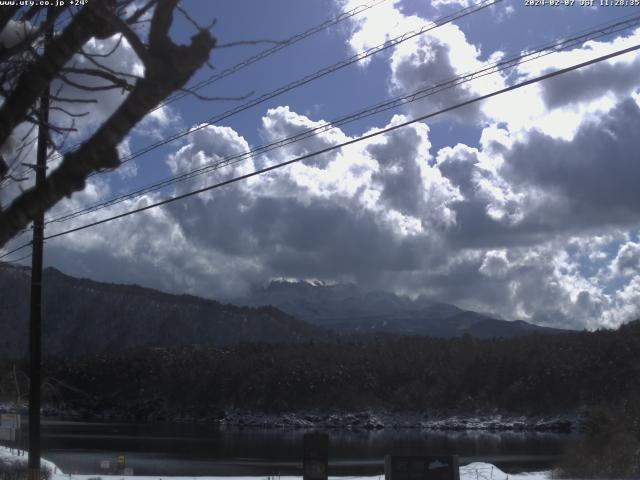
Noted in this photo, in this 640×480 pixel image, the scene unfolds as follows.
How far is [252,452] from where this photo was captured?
70.4m

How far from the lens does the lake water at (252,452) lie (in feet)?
162

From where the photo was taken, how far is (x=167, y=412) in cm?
14125

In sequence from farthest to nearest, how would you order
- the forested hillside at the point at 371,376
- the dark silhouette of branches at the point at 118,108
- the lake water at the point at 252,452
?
the forested hillside at the point at 371,376 → the lake water at the point at 252,452 → the dark silhouette of branches at the point at 118,108

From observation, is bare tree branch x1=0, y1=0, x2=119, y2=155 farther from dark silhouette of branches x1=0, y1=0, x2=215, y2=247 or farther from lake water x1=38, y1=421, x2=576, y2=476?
lake water x1=38, y1=421, x2=576, y2=476

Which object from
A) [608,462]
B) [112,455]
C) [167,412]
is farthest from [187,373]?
[608,462]

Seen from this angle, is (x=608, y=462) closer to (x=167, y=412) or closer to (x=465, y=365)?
(x=465, y=365)

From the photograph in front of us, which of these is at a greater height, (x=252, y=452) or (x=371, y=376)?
(x=371, y=376)

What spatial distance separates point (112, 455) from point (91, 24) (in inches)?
2282

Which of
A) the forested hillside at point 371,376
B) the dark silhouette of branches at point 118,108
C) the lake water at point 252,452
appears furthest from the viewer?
the forested hillside at point 371,376

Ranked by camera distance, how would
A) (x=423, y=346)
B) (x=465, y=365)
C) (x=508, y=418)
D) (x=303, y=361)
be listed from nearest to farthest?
(x=508, y=418), (x=465, y=365), (x=303, y=361), (x=423, y=346)

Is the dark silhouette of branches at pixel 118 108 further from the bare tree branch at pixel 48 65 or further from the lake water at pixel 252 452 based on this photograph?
the lake water at pixel 252 452

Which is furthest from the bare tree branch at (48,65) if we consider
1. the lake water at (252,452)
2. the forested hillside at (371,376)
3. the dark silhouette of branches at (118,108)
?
the forested hillside at (371,376)

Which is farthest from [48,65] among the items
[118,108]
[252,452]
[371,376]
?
[371,376]

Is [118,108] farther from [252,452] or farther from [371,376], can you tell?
[371,376]
